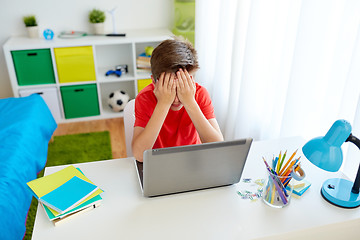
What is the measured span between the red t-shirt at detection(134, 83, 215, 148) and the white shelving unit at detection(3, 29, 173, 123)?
1.69m

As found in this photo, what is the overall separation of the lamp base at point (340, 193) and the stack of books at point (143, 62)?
2307 mm

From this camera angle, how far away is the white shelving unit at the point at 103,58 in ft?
9.43

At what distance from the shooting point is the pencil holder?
1078 mm

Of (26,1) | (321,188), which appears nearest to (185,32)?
(26,1)

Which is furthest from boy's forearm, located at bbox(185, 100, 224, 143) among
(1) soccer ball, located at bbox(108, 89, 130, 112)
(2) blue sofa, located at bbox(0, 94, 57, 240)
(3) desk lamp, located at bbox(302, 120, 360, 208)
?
(1) soccer ball, located at bbox(108, 89, 130, 112)

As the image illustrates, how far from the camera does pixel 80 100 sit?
313 cm

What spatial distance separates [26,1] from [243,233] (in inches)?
117

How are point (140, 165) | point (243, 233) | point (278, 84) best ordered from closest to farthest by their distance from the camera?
point (243, 233)
point (140, 165)
point (278, 84)

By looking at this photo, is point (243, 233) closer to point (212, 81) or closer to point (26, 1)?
point (212, 81)

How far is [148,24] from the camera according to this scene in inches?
132

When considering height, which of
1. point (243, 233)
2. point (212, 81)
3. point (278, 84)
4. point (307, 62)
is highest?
point (307, 62)

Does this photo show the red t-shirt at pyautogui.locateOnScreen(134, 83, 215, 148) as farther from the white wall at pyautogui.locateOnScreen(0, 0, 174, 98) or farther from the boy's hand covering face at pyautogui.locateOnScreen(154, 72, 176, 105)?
the white wall at pyautogui.locateOnScreen(0, 0, 174, 98)

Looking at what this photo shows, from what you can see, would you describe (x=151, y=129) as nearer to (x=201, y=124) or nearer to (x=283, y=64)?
(x=201, y=124)

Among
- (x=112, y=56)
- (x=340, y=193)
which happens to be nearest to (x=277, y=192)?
(x=340, y=193)
